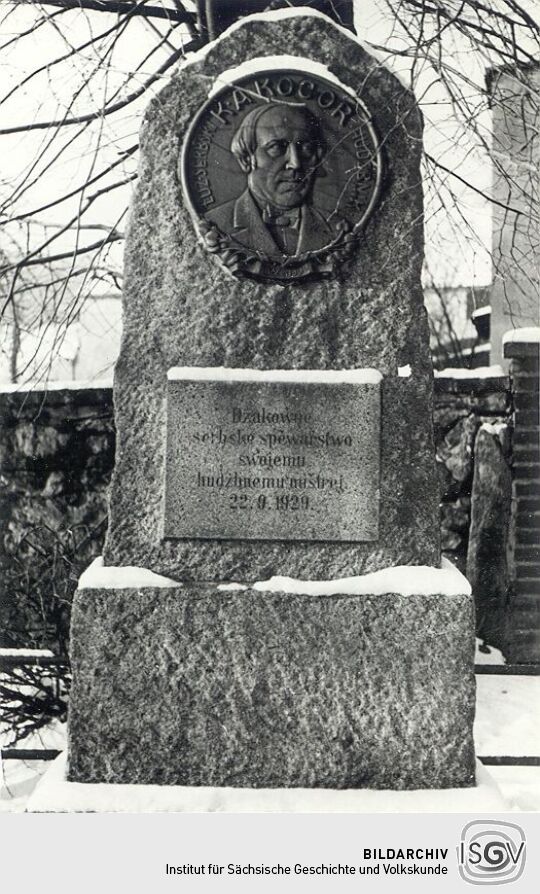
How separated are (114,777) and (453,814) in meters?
1.08

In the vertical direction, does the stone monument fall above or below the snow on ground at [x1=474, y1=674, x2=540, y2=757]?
above

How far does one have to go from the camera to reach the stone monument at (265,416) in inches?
112

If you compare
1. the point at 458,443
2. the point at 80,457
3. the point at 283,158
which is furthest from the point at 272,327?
the point at 458,443

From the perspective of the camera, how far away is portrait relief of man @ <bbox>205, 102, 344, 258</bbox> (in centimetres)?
293

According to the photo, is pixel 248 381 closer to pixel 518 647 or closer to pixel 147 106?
pixel 147 106

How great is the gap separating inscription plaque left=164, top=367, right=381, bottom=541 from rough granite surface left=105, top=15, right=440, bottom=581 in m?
0.04

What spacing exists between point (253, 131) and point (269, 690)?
1831 mm

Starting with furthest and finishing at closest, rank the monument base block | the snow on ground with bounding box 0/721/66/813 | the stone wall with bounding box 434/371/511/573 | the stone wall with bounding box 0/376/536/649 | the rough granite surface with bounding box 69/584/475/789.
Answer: the stone wall with bounding box 434/371/511/573 < the stone wall with bounding box 0/376/536/649 < the snow on ground with bounding box 0/721/66/813 < the rough granite surface with bounding box 69/584/475/789 < the monument base block

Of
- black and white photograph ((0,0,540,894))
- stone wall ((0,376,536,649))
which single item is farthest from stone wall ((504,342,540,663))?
black and white photograph ((0,0,540,894))

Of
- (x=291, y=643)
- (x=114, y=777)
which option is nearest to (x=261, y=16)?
(x=291, y=643)

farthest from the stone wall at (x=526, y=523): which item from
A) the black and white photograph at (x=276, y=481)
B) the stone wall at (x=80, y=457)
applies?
the black and white photograph at (x=276, y=481)

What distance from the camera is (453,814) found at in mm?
2707

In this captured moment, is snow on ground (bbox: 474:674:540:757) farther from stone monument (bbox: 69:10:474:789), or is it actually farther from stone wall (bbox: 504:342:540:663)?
stone monument (bbox: 69:10:474:789)

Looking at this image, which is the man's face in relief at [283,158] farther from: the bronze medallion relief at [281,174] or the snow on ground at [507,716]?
the snow on ground at [507,716]
